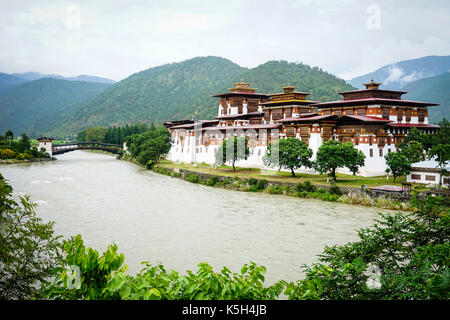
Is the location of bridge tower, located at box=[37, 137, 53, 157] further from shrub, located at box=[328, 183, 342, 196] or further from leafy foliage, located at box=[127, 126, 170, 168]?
shrub, located at box=[328, 183, 342, 196]

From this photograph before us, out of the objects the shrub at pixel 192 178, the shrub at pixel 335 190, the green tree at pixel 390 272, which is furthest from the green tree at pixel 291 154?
the green tree at pixel 390 272

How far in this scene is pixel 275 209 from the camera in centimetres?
2975

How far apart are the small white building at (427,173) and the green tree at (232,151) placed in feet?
Answer: 64.1

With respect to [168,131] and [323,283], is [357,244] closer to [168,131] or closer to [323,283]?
[323,283]

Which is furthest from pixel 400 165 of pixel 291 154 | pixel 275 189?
pixel 275 189

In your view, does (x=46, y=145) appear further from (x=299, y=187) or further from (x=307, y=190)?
(x=307, y=190)

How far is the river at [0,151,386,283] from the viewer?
17953 millimetres

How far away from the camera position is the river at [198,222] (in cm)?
1795

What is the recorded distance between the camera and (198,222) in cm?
2527

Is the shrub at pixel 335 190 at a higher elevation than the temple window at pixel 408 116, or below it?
below

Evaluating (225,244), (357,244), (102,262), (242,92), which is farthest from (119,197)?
(242,92)

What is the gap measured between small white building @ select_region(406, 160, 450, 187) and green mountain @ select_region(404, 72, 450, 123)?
97787mm

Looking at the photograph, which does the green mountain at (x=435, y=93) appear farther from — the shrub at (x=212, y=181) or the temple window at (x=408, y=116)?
the shrub at (x=212, y=181)

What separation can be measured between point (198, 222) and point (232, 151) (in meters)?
23.7
